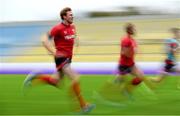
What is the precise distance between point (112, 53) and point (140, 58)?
1.30 metres

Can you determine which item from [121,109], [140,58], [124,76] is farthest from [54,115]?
[140,58]

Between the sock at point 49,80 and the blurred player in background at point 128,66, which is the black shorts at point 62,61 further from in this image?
the blurred player in background at point 128,66

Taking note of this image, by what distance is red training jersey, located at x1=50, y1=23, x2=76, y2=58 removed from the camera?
10586 millimetres

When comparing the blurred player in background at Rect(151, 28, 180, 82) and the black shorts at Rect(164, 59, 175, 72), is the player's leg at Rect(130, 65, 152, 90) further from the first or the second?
the black shorts at Rect(164, 59, 175, 72)

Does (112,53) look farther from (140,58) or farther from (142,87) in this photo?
(142,87)

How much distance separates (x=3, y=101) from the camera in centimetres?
1289

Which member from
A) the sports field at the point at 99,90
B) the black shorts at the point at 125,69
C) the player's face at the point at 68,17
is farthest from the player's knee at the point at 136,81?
the player's face at the point at 68,17

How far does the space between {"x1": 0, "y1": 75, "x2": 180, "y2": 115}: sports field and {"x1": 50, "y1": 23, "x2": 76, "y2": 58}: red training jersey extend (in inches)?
32.3

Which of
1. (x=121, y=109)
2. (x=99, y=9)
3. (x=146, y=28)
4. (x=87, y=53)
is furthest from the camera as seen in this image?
(x=99, y=9)

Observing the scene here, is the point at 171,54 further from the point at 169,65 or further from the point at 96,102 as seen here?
the point at 96,102

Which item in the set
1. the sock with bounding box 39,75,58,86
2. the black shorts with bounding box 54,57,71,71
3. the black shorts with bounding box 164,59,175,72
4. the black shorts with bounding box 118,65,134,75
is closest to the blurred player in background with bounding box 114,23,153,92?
the black shorts with bounding box 118,65,134,75

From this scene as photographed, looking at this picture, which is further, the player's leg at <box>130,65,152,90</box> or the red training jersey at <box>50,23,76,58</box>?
the player's leg at <box>130,65,152,90</box>

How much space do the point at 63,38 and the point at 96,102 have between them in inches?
82.4

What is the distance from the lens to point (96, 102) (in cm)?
1230
